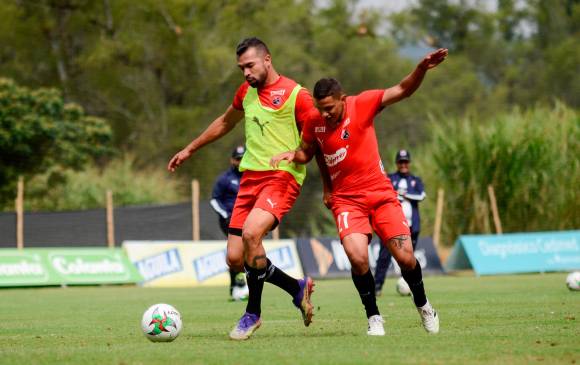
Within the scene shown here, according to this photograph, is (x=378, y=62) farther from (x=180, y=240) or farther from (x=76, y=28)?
(x=180, y=240)

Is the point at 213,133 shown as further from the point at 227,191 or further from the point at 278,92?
the point at 227,191

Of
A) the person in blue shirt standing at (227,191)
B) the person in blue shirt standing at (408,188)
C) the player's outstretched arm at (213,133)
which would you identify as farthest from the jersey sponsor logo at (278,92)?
the person in blue shirt standing at (408,188)

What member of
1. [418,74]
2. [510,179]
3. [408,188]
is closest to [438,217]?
[510,179]

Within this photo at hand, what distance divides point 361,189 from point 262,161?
89 centimetres

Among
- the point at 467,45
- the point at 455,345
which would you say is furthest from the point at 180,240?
the point at 467,45

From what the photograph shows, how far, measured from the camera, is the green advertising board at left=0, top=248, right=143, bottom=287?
2162 cm

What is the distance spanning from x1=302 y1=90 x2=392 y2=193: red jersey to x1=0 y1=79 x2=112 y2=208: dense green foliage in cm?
2266

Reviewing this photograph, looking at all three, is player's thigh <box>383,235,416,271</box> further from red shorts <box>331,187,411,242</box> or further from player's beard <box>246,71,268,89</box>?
player's beard <box>246,71,268,89</box>

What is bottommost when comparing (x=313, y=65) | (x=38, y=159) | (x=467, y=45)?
(x=38, y=159)

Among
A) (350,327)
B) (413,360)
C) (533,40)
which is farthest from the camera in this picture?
(533,40)

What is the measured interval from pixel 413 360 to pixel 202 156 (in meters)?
33.4

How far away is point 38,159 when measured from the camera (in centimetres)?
3312

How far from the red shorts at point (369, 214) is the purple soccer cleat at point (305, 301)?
909mm

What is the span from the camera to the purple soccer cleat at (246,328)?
8.70 meters
